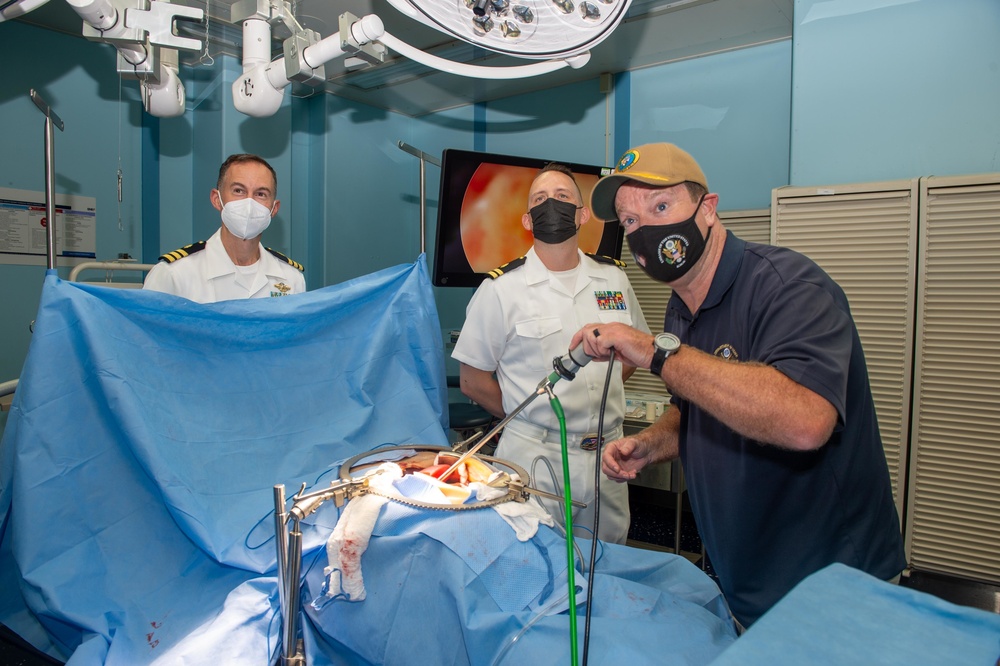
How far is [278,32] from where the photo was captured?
10.6 ft

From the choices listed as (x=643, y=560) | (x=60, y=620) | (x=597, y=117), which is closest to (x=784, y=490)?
(x=643, y=560)

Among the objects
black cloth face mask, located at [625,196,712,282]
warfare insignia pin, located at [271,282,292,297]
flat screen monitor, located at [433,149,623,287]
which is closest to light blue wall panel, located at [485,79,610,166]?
flat screen monitor, located at [433,149,623,287]

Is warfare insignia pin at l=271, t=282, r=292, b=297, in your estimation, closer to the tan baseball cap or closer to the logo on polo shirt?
the tan baseball cap

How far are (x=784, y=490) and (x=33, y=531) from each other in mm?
1623

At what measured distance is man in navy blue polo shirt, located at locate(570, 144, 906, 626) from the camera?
1126mm

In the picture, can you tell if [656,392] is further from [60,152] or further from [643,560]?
[60,152]

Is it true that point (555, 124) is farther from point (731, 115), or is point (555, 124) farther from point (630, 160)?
point (630, 160)

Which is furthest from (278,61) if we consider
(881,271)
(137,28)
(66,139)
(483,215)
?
(881,271)

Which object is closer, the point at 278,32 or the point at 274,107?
the point at 274,107

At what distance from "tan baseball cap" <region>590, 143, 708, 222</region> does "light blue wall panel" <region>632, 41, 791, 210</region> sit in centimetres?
252

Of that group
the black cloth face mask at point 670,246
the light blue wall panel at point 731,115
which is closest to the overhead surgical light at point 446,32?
the black cloth face mask at point 670,246

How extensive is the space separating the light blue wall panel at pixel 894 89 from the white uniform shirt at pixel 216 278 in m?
2.42

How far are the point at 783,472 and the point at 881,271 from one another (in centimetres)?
180

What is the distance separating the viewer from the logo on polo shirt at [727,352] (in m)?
1.38
